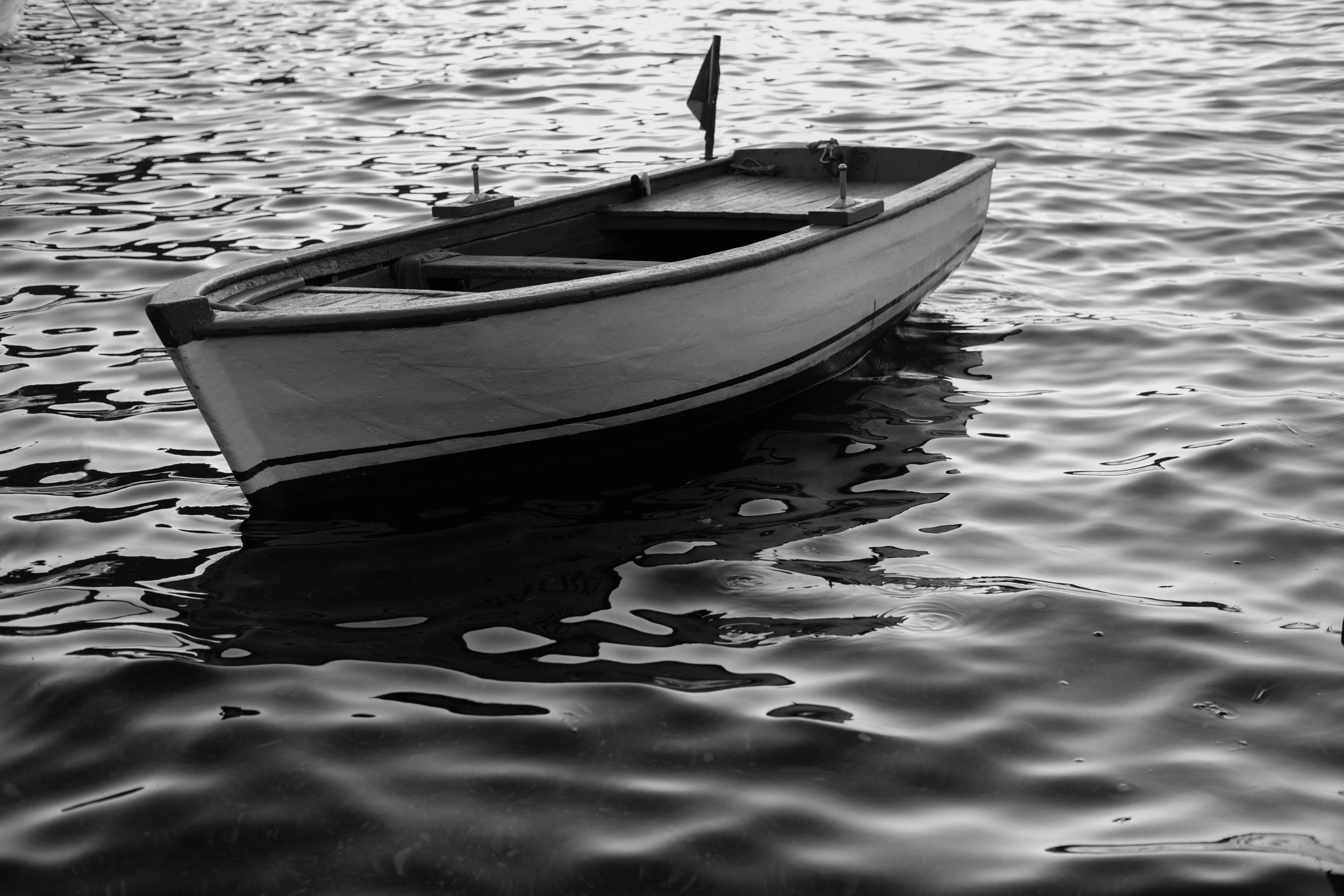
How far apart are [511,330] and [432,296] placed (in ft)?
→ 1.45

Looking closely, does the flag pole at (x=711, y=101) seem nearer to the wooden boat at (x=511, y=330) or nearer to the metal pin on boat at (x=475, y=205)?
the wooden boat at (x=511, y=330)

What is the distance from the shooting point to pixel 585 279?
551 cm

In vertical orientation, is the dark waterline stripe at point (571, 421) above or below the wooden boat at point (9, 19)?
below

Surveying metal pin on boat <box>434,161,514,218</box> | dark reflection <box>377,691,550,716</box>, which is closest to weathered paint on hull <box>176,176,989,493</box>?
dark reflection <box>377,691,550,716</box>

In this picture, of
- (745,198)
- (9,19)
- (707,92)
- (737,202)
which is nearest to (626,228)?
(737,202)

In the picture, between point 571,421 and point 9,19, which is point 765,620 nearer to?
point 571,421

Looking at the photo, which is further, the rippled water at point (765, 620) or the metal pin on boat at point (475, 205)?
the metal pin on boat at point (475, 205)

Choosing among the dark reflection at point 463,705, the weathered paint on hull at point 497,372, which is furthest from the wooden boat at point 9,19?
the dark reflection at point 463,705

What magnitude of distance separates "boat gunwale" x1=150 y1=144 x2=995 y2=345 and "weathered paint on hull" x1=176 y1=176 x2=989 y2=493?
41 mm

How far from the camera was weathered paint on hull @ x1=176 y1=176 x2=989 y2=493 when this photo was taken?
16.7ft

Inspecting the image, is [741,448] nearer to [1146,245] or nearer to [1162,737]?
[1162,737]

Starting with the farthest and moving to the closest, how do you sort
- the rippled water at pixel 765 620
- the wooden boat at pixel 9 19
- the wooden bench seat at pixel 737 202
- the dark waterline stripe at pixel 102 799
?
the wooden boat at pixel 9 19
the wooden bench seat at pixel 737 202
the dark waterline stripe at pixel 102 799
the rippled water at pixel 765 620

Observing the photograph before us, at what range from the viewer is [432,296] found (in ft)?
18.1

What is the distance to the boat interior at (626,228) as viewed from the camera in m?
6.01
